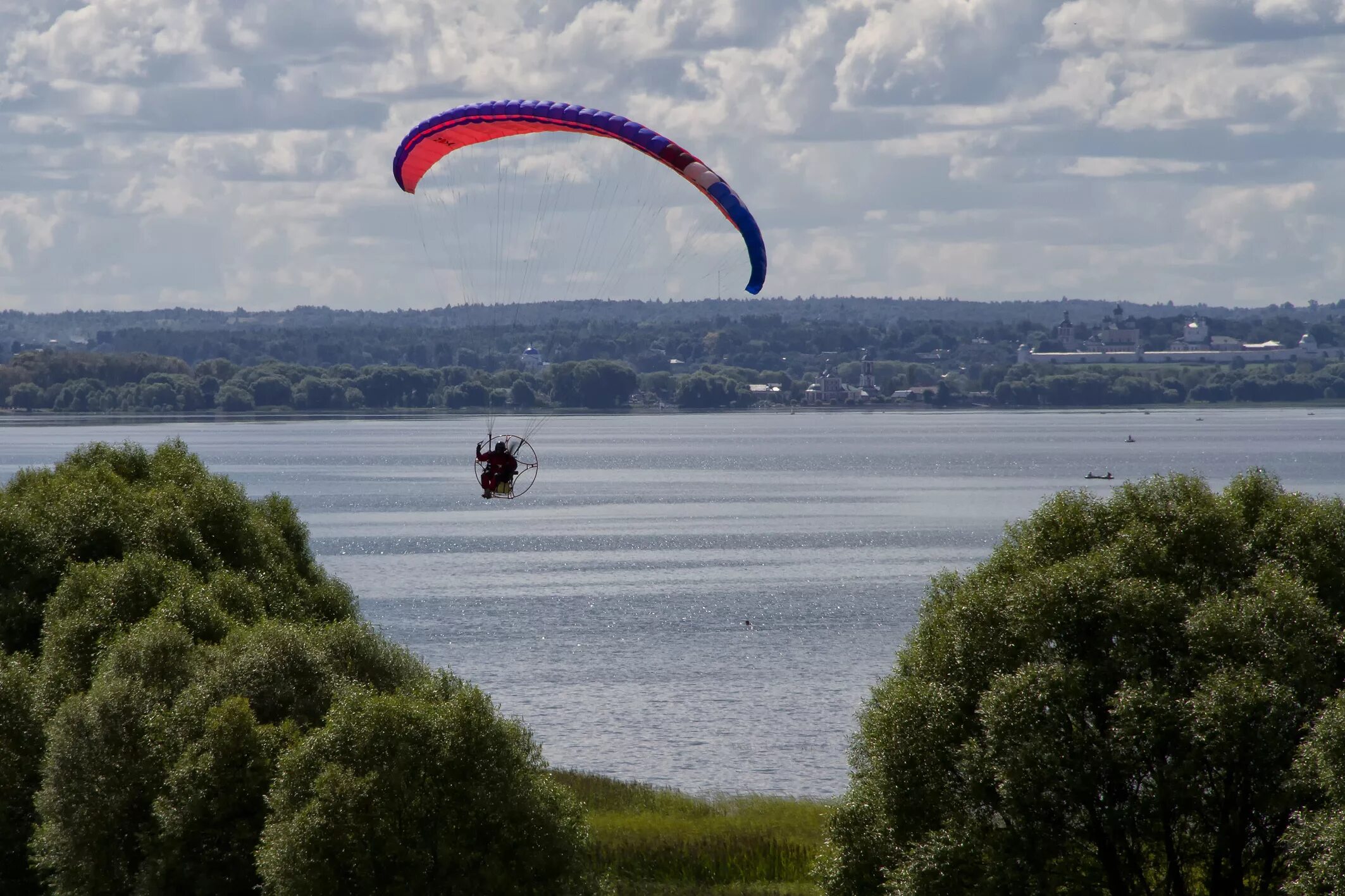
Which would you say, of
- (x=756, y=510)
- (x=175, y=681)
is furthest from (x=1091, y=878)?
(x=756, y=510)

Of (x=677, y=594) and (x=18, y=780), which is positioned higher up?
(x=18, y=780)

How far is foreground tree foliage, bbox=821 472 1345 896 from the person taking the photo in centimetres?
2455

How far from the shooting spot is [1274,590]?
2544 cm

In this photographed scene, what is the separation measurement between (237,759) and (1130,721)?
48.8 feet

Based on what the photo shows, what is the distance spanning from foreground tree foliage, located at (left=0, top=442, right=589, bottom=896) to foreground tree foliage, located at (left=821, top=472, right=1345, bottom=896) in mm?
6067

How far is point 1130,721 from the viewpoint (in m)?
24.9

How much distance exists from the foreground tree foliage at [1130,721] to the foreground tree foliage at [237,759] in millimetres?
6067

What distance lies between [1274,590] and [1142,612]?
2.03 meters

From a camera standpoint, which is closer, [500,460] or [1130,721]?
[1130,721]

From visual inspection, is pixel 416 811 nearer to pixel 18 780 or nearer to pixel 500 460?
pixel 18 780

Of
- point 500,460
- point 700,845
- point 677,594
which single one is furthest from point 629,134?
point 677,594

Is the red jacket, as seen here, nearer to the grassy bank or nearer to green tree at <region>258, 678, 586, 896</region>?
the grassy bank

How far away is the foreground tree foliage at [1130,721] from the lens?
80.5 ft

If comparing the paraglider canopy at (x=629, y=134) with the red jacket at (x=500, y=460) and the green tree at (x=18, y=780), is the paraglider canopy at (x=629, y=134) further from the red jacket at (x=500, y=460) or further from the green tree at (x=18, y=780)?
the green tree at (x=18, y=780)
